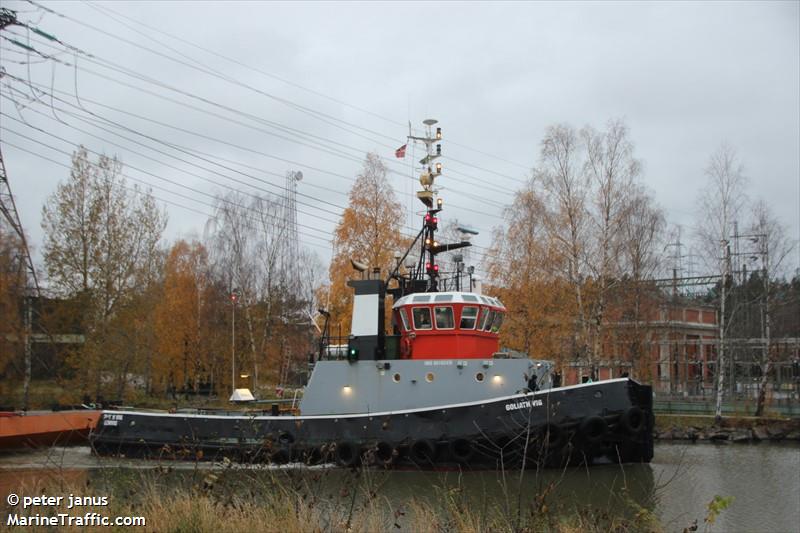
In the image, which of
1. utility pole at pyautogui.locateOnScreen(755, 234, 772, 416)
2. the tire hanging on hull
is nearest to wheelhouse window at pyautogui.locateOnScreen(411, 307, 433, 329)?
the tire hanging on hull

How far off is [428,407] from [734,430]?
46.1 ft

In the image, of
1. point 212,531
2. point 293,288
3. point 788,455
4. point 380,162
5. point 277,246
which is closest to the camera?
point 212,531

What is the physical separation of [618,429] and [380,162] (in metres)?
15.7

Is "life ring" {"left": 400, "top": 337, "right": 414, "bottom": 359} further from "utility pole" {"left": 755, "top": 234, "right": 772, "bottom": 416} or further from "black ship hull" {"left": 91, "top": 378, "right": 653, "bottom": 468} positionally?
"utility pole" {"left": 755, "top": 234, "right": 772, "bottom": 416}

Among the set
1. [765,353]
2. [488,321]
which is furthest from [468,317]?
[765,353]

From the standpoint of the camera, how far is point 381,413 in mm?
15961

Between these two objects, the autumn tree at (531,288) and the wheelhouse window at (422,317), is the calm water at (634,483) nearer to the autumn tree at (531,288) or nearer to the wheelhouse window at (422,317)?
the wheelhouse window at (422,317)

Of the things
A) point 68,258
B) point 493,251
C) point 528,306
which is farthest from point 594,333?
point 68,258

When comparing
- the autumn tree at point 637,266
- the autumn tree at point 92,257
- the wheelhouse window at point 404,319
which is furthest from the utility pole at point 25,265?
the autumn tree at point 637,266

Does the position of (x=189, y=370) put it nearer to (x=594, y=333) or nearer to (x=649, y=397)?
(x=594, y=333)

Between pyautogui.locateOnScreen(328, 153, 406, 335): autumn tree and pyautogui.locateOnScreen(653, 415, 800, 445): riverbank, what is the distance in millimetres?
11578

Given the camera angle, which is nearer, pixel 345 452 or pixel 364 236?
pixel 345 452

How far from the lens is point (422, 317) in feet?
54.6

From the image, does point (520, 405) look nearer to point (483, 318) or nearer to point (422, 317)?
point (483, 318)
